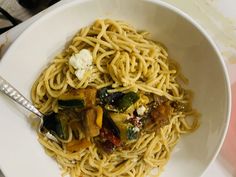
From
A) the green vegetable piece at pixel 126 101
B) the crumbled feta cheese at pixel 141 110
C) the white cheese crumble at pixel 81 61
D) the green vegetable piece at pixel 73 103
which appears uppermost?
the white cheese crumble at pixel 81 61

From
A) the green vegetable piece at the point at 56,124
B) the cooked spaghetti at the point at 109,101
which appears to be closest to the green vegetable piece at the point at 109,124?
the cooked spaghetti at the point at 109,101

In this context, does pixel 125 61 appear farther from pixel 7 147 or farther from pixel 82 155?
pixel 7 147

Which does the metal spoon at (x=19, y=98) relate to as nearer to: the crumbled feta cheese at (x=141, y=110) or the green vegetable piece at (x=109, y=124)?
the green vegetable piece at (x=109, y=124)

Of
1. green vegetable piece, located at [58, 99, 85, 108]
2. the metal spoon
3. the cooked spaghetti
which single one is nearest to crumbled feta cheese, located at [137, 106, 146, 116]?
the cooked spaghetti

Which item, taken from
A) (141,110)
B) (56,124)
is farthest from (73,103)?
(141,110)

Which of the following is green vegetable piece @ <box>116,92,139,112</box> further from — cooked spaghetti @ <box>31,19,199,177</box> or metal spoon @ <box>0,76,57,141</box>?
metal spoon @ <box>0,76,57,141</box>

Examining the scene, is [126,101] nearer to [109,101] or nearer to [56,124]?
[109,101]

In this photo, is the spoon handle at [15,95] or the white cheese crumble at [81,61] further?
the white cheese crumble at [81,61]
